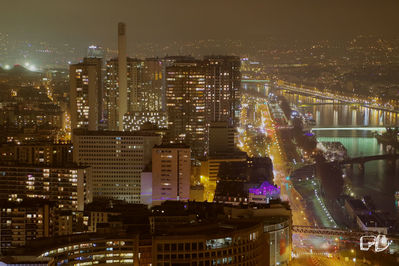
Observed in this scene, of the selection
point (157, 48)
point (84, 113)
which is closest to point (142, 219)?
point (84, 113)

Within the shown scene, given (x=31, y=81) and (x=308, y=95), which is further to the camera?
(x=308, y=95)

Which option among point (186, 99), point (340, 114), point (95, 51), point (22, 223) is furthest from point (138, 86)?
point (22, 223)

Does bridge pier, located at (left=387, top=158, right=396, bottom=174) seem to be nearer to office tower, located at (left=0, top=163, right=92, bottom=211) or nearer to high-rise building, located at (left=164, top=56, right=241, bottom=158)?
high-rise building, located at (left=164, top=56, right=241, bottom=158)

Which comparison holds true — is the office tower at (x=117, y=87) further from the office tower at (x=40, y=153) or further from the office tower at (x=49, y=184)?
the office tower at (x=49, y=184)

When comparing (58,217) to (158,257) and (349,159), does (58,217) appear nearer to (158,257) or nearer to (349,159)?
(158,257)

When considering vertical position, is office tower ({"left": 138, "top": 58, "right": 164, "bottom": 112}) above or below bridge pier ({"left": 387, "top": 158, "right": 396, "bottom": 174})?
above

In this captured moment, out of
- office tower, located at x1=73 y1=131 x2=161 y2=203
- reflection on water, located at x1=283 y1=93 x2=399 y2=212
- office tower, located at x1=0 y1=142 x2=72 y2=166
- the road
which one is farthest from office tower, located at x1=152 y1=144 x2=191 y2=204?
reflection on water, located at x1=283 y1=93 x2=399 y2=212

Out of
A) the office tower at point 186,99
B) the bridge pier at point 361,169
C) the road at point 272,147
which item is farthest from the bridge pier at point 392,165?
the office tower at point 186,99
